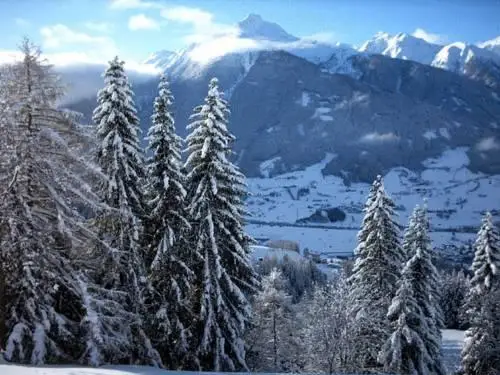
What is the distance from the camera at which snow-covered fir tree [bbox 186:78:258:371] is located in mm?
23938

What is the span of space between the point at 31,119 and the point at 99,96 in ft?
20.3

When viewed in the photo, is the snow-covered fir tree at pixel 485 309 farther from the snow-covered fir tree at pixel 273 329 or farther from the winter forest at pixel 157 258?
the snow-covered fir tree at pixel 273 329

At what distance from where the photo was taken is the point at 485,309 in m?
34.2

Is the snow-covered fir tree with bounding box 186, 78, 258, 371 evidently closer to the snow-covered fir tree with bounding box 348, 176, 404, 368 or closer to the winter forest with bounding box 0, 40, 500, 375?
the winter forest with bounding box 0, 40, 500, 375

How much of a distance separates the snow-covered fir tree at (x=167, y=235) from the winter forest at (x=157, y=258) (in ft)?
0.21

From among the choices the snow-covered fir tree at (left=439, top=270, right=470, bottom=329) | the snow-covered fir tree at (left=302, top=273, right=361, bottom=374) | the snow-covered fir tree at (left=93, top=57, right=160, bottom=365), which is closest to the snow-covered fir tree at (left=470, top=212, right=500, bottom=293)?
the snow-covered fir tree at (left=302, top=273, right=361, bottom=374)

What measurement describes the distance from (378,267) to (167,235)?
46.7ft

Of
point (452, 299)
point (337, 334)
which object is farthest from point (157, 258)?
point (452, 299)

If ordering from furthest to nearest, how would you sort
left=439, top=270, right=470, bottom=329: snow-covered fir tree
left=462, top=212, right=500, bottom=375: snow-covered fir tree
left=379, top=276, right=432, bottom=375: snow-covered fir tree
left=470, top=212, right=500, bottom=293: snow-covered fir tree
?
1. left=439, top=270, right=470, bottom=329: snow-covered fir tree
2. left=470, top=212, right=500, bottom=293: snow-covered fir tree
3. left=462, top=212, right=500, bottom=375: snow-covered fir tree
4. left=379, top=276, right=432, bottom=375: snow-covered fir tree

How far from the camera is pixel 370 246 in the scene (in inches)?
1224

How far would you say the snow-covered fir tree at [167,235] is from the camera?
75.6 feet

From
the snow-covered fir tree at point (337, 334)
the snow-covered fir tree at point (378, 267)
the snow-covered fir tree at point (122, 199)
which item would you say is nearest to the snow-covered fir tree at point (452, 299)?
the snow-covered fir tree at point (378, 267)

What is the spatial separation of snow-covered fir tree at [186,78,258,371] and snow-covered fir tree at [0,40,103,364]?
290 inches

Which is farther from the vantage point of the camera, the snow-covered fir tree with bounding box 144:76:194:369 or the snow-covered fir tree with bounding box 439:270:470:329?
the snow-covered fir tree with bounding box 439:270:470:329
